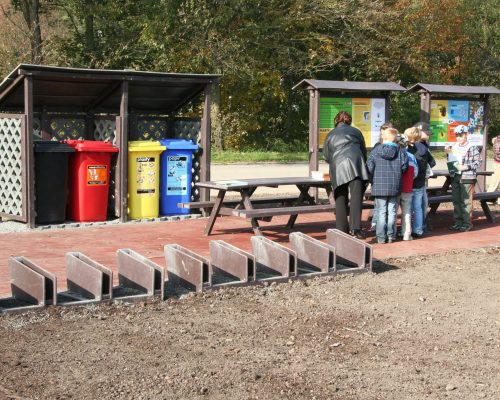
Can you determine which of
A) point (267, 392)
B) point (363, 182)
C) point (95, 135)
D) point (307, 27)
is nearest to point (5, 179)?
point (95, 135)

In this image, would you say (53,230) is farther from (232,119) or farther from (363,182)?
(232,119)

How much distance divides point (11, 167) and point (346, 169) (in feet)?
15.5

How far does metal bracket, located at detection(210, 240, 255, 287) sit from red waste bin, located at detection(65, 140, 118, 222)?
14.3 feet

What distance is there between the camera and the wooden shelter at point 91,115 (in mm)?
12719

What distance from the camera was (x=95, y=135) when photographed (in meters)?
14.8

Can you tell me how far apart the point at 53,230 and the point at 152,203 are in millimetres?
1738

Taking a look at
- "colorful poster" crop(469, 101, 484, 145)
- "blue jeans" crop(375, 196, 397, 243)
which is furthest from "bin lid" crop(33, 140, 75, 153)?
"colorful poster" crop(469, 101, 484, 145)

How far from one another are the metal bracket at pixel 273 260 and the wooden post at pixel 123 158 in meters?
4.22

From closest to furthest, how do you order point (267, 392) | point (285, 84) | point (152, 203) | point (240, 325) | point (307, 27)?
point (267, 392) → point (240, 325) → point (152, 203) → point (307, 27) → point (285, 84)

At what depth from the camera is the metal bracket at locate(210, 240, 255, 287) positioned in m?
8.91

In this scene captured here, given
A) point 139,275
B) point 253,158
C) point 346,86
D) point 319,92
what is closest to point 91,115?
point 319,92

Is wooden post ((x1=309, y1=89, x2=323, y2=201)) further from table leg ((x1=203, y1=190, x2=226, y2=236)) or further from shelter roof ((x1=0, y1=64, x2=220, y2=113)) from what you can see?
table leg ((x1=203, y1=190, x2=226, y2=236))

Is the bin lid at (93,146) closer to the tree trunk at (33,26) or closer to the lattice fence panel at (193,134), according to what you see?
the lattice fence panel at (193,134)

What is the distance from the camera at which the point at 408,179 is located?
12.3 m
